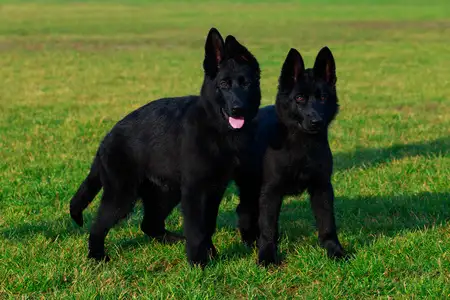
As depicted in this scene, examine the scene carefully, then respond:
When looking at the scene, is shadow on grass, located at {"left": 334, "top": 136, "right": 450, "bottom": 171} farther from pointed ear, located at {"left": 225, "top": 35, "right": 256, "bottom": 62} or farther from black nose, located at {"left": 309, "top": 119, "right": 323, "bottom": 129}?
pointed ear, located at {"left": 225, "top": 35, "right": 256, "bottom": 62}

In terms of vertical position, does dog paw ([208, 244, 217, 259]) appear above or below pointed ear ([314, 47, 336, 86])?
below

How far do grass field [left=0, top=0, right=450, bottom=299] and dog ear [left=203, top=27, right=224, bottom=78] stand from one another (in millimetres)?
1676

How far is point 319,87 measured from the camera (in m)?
6.38

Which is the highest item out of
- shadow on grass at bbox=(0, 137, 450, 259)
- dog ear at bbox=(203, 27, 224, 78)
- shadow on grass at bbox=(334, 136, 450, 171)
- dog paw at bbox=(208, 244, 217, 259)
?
dog ear at bbox=(203, 27, 224, 78)

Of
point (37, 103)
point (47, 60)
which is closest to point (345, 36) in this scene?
point (47, 60)

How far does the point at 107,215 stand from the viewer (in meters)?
6.56

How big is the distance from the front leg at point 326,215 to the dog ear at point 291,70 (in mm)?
937

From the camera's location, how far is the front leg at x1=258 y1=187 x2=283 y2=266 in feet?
21.0

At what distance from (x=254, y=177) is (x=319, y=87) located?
0.99 meters

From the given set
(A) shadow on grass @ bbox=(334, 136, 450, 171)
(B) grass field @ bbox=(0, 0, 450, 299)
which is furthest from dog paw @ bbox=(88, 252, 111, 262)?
(A) shadow on grass @ bbox=(334, 136, 450, 171)

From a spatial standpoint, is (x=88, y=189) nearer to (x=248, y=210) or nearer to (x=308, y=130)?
(x=248, y=210)

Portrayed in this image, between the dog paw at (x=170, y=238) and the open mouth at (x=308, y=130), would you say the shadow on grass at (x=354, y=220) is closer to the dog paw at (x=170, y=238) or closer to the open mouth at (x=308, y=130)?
the dog paw at (x=170, y=238)

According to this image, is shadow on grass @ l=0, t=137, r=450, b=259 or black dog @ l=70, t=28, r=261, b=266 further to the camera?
shadow on grass @ l=0, t=137, r=450, b=259

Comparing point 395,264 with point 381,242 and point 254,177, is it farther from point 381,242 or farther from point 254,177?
point 254,177
